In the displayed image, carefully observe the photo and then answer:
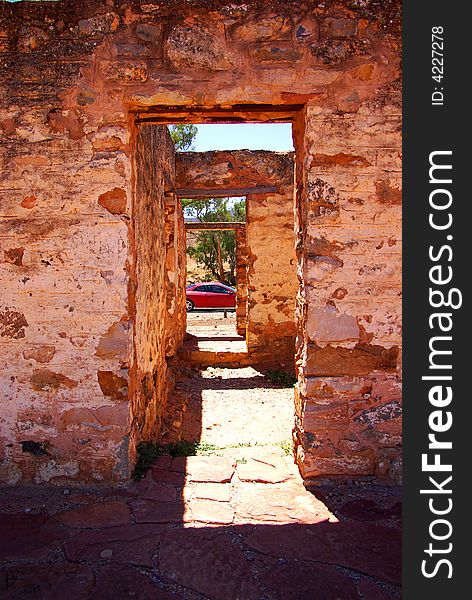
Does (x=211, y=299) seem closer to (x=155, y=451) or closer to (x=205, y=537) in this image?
Answer: (x=155, y=451)

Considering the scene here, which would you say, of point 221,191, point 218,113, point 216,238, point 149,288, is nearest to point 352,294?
point 218,113

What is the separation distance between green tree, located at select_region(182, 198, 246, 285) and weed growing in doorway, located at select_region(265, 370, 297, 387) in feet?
48.5

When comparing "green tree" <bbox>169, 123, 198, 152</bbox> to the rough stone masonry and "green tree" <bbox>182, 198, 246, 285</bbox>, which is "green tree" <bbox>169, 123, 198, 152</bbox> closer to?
"green tree" <bbox>182, 198, 246, 285</bbox>

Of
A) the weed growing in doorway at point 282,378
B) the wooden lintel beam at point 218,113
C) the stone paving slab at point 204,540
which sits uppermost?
the wooden lintel beam at point 218,113

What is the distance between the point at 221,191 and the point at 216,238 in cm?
1560

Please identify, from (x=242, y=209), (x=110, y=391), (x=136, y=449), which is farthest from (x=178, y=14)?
(x=242, y=209)

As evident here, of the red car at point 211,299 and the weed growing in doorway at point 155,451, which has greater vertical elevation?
the red car at point 211,299

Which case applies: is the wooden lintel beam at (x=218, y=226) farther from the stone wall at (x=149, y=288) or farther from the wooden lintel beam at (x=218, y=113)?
the wooden lintel beam at (x=218, y=113)

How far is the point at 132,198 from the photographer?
9.26 ft

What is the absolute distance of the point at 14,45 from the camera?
2695 mm

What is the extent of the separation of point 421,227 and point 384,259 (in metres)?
0.65

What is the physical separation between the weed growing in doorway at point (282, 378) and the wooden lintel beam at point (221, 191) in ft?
9.49

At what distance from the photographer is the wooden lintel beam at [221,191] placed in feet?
24.4

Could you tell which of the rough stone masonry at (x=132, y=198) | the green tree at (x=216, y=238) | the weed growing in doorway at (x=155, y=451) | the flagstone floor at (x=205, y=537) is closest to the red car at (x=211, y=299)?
the green tree at (x=216, y=238)
